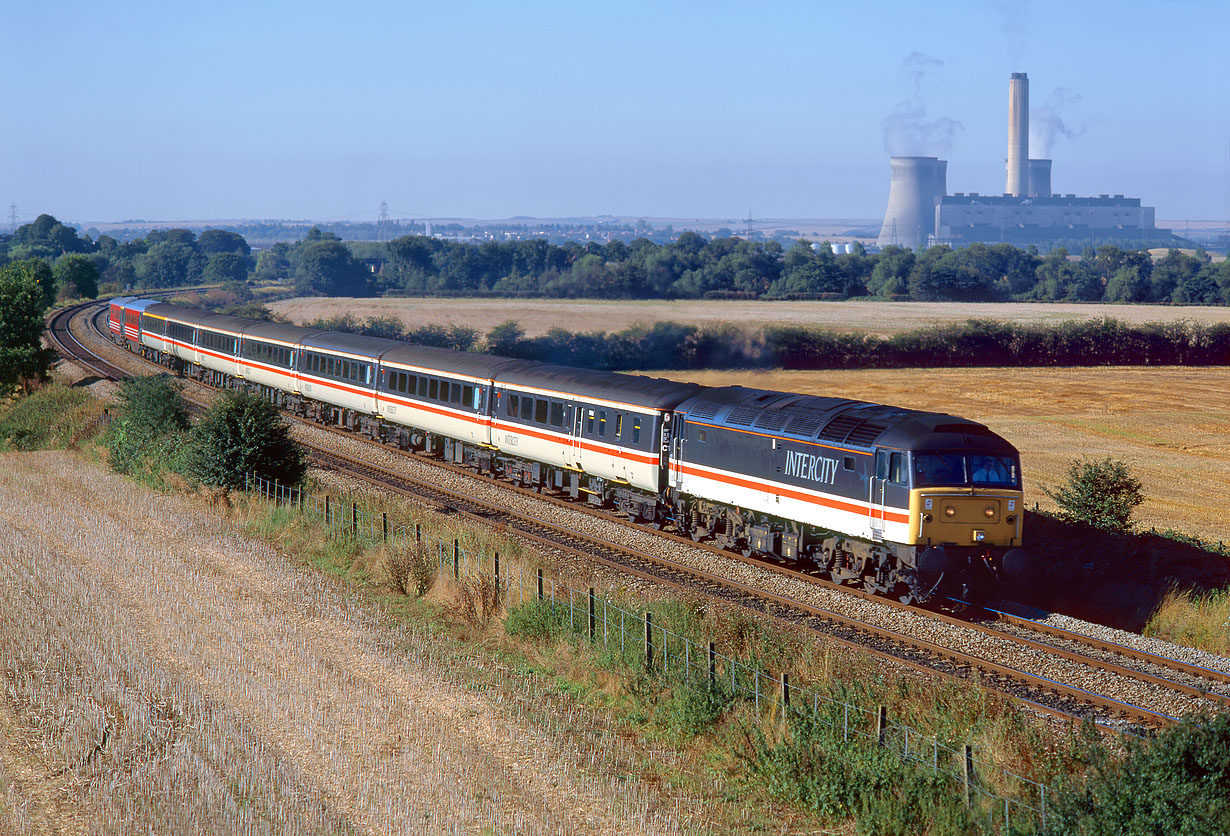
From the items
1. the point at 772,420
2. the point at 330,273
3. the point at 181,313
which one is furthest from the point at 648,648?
the point at 330,273

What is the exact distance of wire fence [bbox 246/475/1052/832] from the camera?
11.8m

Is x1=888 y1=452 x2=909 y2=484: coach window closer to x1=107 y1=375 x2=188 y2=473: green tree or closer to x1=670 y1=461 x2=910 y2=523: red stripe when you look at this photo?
x1=670 y1=461 x2=910 y2=523: red stripe

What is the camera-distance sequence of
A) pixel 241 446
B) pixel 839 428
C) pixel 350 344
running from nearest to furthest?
pixel 839 428
pixel 241 446
pixel 350 344

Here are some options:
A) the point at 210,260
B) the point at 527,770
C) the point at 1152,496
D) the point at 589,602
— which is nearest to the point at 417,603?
the point at 589,602

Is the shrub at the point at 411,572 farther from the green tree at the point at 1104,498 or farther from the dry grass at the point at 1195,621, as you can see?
the green tree at the point at 1104,498

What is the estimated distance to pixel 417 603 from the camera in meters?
Answer: 21.0

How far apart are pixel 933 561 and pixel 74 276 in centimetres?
13472

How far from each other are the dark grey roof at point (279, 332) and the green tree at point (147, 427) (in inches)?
402

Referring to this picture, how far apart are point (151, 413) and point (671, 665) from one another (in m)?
25.6

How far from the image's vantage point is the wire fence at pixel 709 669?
464 inches

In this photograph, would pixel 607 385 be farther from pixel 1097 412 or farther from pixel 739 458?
pixel 1097 412

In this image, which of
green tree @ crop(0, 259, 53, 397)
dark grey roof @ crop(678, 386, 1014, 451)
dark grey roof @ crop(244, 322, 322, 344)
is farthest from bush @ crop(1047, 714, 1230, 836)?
green tree @ crop(0, 259, 53, 397)

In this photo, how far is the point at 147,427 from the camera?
35.5m

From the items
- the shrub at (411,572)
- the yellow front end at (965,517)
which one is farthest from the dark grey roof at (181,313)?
the yellow front end at (965,517)
